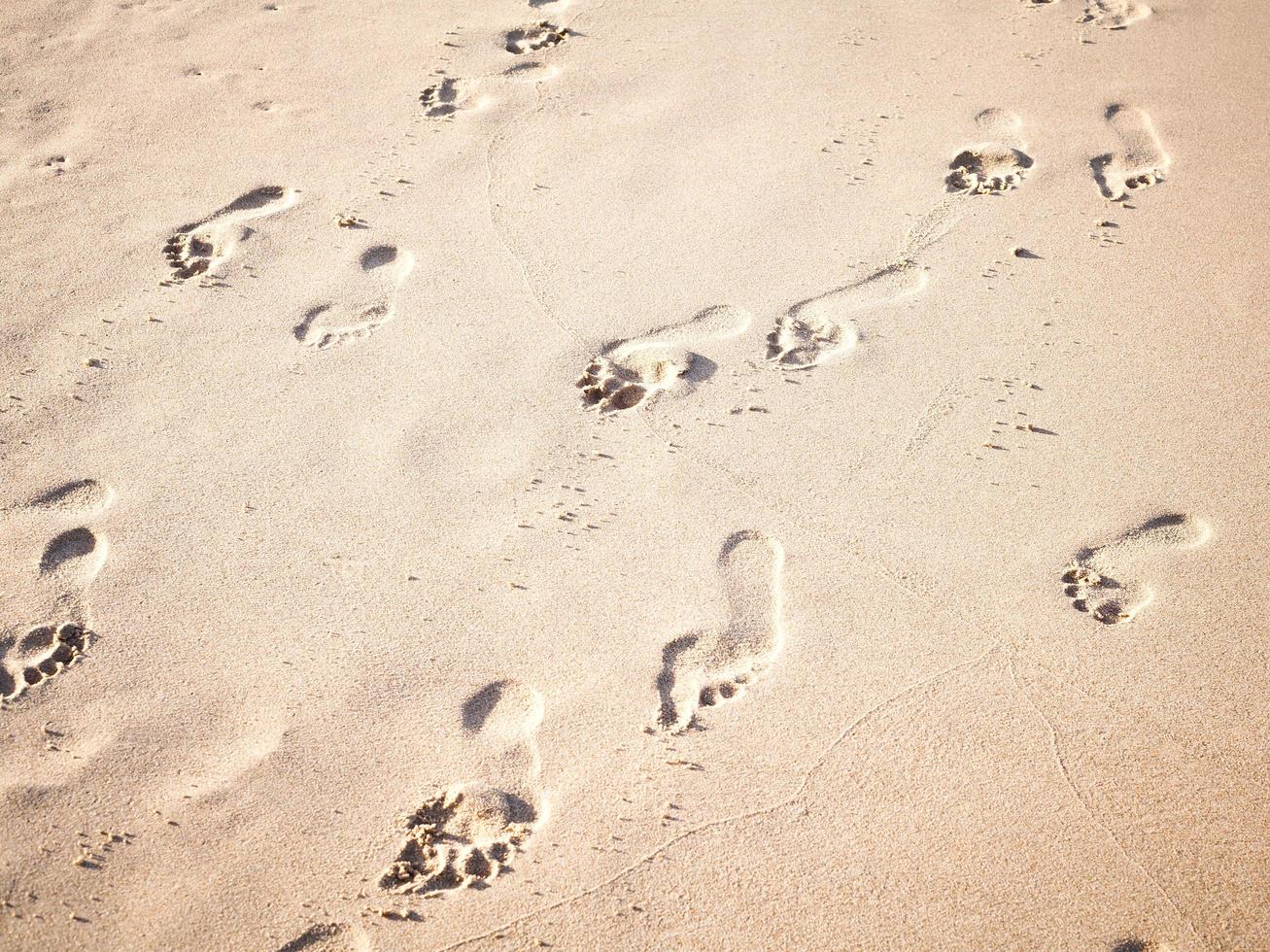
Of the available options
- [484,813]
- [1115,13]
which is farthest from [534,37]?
[484,813]

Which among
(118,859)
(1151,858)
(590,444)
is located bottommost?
(1151,858)

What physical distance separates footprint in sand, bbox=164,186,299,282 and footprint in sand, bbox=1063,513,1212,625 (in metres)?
2.54

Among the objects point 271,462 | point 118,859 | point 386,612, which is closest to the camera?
point 118,859

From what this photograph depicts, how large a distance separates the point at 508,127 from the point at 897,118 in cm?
136

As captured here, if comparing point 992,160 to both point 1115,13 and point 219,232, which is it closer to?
point 1115,13

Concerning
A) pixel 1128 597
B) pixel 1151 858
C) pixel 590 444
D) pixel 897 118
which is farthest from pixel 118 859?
pixel 897 118

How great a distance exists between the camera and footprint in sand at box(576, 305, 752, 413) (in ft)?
8.34

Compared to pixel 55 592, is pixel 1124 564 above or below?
below

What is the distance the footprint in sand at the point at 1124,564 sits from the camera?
85.2 inches

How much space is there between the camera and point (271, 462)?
2.41m

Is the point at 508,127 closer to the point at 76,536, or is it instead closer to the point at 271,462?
the point at 271,462

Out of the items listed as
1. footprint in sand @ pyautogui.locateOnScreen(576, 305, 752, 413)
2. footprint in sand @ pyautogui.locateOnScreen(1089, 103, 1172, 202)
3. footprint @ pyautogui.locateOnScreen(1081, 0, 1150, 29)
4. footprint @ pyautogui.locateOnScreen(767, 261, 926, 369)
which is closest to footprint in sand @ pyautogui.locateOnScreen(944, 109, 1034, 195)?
footprint in sand @ pyautogui.locateOnScreen(1089, 103, 1172, 202)

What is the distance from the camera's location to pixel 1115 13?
3736 millimetres

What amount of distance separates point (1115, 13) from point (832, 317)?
217cm
